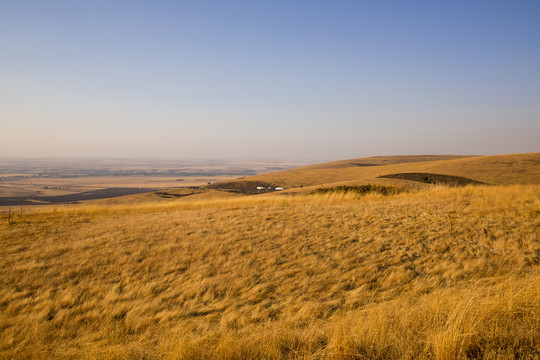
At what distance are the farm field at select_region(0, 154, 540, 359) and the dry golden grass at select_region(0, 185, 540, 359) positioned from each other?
29 millimetres

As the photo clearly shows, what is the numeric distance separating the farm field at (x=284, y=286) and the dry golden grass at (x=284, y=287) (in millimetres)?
29

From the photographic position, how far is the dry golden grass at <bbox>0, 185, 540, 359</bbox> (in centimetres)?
348

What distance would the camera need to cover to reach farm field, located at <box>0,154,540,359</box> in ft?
11.4

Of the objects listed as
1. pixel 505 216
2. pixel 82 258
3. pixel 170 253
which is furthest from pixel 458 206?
pixel 82 258

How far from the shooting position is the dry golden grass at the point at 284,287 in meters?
3.48

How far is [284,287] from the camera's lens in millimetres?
5777

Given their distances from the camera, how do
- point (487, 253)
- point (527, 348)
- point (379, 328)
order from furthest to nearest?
point (487, 253)
point (379, 328)
point (527, 348)

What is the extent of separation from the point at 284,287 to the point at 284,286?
55 mm

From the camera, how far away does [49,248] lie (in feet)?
27.8

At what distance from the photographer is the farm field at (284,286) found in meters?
3.49

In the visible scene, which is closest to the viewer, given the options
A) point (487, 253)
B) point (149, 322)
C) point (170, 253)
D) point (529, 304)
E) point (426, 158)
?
point (529, 304)

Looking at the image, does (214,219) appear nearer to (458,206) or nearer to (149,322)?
(149,322)

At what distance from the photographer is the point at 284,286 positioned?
583 cm

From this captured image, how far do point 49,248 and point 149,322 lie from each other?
585 centimetres
